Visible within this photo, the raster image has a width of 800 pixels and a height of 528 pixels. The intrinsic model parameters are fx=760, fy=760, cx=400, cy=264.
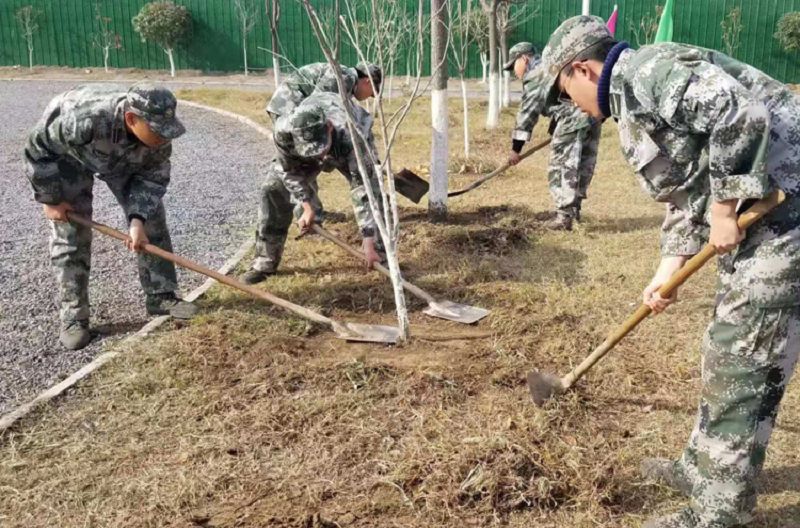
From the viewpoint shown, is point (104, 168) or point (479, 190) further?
point (479, 190)

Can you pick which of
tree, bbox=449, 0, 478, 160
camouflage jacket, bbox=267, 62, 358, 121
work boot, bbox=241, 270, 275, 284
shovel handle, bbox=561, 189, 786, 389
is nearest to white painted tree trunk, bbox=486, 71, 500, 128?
tree, bbox=449, 0, 478, 160

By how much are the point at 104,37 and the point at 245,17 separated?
187 inches

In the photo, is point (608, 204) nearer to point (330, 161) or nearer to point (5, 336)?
point (330, 161)

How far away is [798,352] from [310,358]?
2.53 m

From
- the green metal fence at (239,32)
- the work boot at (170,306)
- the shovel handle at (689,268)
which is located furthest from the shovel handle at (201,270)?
the green metal fence at (239,32)

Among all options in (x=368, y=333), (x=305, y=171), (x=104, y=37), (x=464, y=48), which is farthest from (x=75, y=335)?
(x=104, y=37)

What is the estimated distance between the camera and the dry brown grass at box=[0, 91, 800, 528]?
9.63ft

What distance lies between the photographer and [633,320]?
3018mm

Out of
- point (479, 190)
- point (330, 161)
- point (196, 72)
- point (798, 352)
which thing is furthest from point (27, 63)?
point (798, 352)

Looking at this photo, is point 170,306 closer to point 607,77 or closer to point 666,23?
point 607,77

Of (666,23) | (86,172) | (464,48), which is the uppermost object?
(666,23)

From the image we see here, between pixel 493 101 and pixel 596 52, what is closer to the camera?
pixel 596 52

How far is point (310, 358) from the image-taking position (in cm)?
422

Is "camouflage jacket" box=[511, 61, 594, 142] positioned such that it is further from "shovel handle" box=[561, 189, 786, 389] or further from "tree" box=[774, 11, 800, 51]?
"tree" box=[774, 11, 800, 51]
